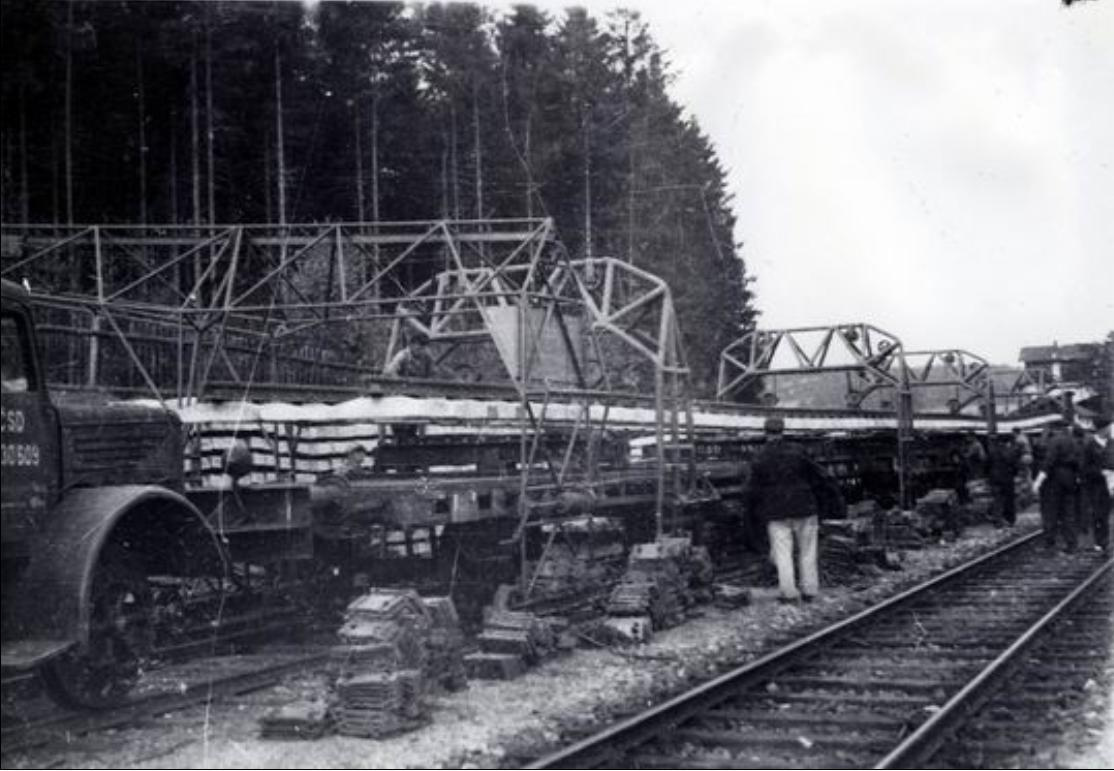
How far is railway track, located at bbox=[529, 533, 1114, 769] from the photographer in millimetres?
6789

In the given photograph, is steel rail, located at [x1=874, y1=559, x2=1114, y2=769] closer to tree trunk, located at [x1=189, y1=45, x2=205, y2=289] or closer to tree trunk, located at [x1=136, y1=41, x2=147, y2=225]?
tree trunk, located at [x1=189, y1=45, x2=205, y2=289]

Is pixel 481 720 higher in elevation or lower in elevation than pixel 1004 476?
lower

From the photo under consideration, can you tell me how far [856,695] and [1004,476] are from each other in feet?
52.6

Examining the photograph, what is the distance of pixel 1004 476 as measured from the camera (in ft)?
75.8

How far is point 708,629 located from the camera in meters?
11.3

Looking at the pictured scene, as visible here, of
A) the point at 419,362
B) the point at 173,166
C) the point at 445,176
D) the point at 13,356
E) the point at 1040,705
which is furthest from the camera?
the point at 445,176

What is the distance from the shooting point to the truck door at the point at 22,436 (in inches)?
281

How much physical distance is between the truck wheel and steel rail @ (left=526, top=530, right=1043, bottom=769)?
2977 millimetres

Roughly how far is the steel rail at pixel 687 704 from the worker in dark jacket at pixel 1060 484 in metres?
5.46

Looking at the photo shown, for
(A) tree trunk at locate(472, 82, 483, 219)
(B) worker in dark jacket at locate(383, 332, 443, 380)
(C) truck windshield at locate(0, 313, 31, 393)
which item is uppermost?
(A) tree trunk at locate(472, 82, 483, 219)

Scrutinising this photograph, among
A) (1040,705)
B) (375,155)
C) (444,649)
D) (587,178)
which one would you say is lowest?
(1040,705)

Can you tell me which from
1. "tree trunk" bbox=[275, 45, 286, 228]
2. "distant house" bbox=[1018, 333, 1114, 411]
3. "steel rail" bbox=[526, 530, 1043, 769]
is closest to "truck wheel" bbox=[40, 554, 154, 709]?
"steel rail" bbox=[526, 530, 1043, 769]

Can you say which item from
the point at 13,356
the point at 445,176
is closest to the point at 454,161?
the point at 445,176

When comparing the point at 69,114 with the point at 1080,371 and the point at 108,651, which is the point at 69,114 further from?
the point at 1080,371
